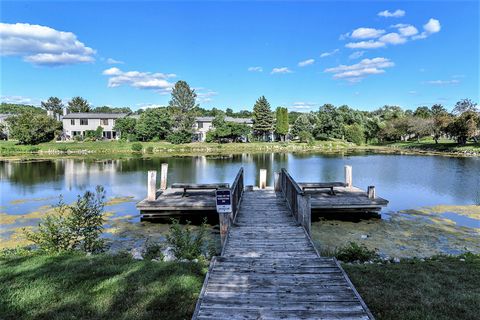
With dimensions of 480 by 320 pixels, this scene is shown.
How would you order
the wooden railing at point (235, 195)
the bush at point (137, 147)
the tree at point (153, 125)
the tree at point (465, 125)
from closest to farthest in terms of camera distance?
the wooden railing at point (235, 195), the tree at point (465, 125), the bush at point (137, 147), the tree at point (153, 125)

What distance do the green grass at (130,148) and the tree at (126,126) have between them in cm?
495

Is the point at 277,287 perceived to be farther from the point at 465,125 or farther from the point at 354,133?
the point at 354,133

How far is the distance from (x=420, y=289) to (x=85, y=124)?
219 feet

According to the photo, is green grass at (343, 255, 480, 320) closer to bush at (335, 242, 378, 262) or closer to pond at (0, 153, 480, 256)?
bush at (335, 242, 378, 262)

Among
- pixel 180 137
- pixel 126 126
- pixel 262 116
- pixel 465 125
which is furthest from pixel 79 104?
pixel 465 125

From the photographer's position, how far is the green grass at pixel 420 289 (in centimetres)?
448

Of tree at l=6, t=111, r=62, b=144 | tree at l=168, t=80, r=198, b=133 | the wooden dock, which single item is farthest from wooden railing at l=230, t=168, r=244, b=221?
tree at l=168, t=80, r=198, b=133

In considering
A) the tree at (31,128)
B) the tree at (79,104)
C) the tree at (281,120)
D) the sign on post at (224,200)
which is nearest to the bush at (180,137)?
the tree at (281,120)

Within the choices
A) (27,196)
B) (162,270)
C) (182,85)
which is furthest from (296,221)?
(182,85)

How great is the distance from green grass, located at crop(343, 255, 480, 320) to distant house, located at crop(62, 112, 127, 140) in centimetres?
6280

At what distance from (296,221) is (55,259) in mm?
6409

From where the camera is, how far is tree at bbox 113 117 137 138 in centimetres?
6016

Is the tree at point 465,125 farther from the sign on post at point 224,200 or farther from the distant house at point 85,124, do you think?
the distant house at point 85,124

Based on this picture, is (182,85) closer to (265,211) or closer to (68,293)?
(265,211)
